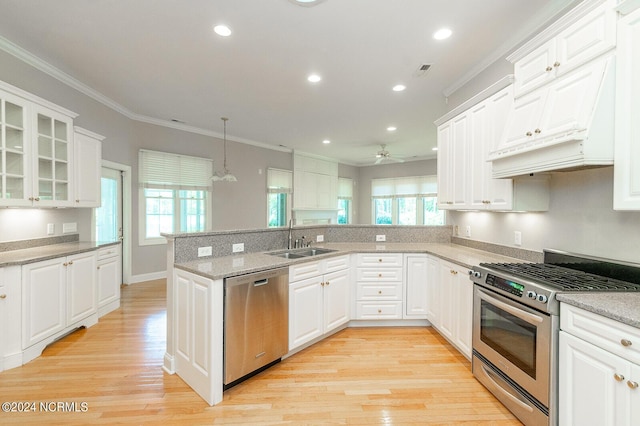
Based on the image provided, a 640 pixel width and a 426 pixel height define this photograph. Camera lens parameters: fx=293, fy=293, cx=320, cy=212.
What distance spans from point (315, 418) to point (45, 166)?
3.85 metres

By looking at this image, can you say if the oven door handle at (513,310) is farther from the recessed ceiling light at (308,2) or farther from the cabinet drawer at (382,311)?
the recessed ceiling light at (308,2)

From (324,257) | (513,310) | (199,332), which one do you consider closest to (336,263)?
(324,257)

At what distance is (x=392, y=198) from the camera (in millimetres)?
9711

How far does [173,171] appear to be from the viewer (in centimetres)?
571

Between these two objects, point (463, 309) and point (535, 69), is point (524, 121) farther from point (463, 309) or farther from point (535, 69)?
point (463, 309)

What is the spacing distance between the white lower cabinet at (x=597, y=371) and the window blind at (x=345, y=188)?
8250 millimetres

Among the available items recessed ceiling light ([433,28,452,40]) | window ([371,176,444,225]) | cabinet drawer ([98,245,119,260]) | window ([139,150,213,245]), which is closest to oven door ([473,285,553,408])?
recessed ceiling light ([433,28,452,40])

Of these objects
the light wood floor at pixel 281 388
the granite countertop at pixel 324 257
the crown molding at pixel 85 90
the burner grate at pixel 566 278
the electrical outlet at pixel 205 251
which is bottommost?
the light wood floor at pixel 281 388

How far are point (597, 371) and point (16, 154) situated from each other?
4.86 meters

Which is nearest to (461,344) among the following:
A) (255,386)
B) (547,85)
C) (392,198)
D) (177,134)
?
(255,386)

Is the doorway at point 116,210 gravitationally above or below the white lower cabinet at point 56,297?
above

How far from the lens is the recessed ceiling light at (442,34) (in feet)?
8.59

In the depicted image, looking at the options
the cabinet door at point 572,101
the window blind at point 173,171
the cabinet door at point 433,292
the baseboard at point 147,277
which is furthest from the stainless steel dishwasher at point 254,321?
the window blind at point 173,171

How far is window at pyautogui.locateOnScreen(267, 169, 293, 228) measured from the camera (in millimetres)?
7535
